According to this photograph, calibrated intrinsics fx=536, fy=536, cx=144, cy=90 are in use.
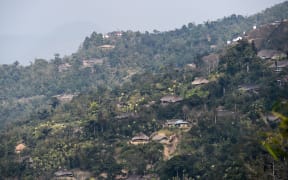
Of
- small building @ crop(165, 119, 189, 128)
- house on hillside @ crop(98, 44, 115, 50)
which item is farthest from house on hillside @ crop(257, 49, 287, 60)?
house on hillside @ crop(98, 44, 115, 50)

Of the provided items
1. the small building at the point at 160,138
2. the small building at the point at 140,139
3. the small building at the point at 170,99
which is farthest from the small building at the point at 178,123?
the small building at the point at 170,99

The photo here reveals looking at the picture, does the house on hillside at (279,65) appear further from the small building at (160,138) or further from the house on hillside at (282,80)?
the small building at (160,138)

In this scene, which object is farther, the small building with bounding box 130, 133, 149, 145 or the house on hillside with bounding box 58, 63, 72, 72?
the house on hillside with bounding box 58, 63, 72, 72

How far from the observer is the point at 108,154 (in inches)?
1258

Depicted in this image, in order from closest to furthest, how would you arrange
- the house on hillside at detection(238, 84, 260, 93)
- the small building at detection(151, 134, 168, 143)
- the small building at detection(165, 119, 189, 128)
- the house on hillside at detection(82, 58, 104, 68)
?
1. the small building at detection(151, 134, 168, 143)
2. the small building at detection(165, 119, 189, 128)
3. the house on hillside at detection(238, 84, 260, 93)
4. the house on hillside at detection(82, 58, 104, 68)

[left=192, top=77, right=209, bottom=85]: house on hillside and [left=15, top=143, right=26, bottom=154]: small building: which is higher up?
[left=192, top=77, right=209, bottom=85]: house on hillside

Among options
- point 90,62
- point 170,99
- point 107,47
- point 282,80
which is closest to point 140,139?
point 170,99

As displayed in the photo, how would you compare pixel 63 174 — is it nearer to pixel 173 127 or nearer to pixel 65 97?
pixel 173 127

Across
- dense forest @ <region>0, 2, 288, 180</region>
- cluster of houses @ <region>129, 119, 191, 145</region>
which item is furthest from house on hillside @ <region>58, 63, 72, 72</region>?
cluster of houses @ <region>129, 119, 191, 145</region>

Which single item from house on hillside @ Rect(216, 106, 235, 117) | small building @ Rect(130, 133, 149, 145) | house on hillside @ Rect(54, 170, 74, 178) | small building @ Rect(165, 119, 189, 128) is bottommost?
house on hillside @ Rect(54, 170, 74, 178)

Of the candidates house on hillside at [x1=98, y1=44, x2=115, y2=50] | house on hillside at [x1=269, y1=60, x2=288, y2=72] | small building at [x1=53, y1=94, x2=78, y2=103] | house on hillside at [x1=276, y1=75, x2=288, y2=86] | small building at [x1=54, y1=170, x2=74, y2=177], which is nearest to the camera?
small building at [x1=54, y1=170, x2=74, y2=177]

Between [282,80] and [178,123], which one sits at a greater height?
[282,80]

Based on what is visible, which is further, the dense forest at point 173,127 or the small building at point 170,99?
the small building at point 170,99

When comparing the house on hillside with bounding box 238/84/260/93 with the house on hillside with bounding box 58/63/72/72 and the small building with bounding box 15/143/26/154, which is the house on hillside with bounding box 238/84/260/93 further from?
the house on hillside with bounding box 58/63/72/72
